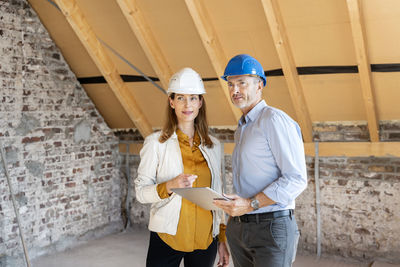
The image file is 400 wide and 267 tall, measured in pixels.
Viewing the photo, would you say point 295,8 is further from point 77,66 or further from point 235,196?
point 77,66

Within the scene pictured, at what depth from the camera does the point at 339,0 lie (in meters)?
3.32

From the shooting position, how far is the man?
6.63 feet

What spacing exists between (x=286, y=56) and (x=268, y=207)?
2025mm

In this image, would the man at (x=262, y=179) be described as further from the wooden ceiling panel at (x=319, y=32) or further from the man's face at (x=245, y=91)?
the wooden ceiling panel at (x=319, y=32)

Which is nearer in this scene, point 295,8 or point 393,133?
point 295,8

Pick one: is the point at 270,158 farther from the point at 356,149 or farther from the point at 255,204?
the point at 356,149

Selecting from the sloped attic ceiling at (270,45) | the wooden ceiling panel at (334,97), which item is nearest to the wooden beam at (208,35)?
the sloped attic ceiling at (270,45)

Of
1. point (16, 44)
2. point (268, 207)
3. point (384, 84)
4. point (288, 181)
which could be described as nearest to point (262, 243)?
point (268, 207)

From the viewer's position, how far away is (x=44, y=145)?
16.3 feet

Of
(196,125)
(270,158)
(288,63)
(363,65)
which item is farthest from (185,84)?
(363,65)

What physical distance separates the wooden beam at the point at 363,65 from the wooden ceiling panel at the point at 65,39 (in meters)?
3.02

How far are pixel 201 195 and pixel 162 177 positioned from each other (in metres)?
0.36

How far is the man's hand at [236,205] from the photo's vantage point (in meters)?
2.05

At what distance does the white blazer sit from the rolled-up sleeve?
1.67 feet
